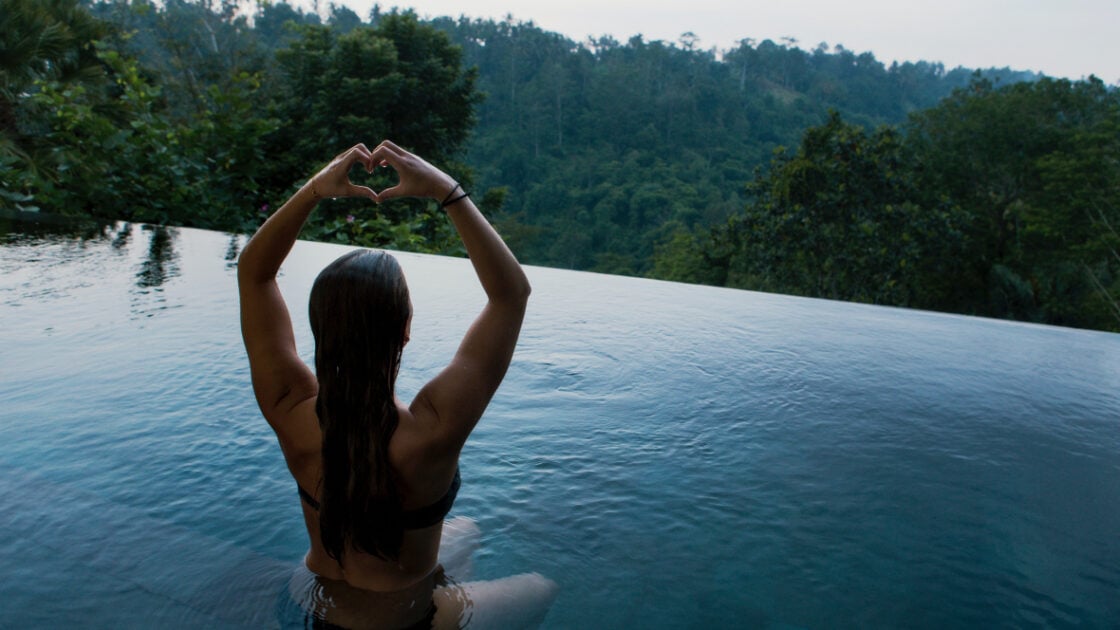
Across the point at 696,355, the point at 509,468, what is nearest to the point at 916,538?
the point at 509,468

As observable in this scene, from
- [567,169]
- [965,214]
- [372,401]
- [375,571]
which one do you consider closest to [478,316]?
[372,401]

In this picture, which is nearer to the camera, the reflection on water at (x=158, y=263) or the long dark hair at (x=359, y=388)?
the long dark hair at (x=359, y=388)

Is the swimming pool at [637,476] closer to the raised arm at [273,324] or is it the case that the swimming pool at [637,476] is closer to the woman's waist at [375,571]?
the woman's waist at [375,571]

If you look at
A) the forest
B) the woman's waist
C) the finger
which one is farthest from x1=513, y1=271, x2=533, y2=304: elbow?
the forest

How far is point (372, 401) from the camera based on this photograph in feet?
3.53

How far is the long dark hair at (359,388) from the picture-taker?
103 cm

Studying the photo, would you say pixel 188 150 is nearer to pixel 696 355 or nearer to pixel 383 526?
pixel 696 355

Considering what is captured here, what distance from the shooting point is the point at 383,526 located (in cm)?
115

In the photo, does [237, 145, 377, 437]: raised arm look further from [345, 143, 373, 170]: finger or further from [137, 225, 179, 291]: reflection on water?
[137, 225, 179, 291]: reflection on water

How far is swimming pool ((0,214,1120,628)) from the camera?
1.30 meters

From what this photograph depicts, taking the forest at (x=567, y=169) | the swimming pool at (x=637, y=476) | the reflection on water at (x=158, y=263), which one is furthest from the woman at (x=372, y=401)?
the forest at (x=567, y=169)

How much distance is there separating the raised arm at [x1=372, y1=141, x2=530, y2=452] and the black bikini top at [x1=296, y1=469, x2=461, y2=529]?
103 millimetres

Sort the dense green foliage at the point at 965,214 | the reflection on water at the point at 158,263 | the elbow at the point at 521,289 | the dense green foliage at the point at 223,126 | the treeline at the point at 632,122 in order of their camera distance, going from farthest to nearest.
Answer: the treeline at the point at 632,122 < the dense green foliage at the point at 965,214 < the dense green foliage at the point at 223,126 < the reflection on water at the point at 158,263 < the elbow at the point at 521,289

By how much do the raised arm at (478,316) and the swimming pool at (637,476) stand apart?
41 centimetres
